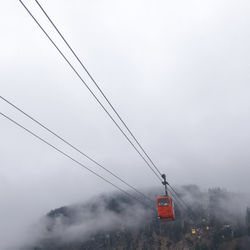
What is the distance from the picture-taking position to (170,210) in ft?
144

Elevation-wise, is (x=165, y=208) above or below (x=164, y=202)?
below

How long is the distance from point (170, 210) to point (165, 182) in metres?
7.89

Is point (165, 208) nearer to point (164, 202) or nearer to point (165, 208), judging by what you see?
point (165, 208)

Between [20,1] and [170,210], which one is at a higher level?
[20,1]

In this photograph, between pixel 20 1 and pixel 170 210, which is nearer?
pixel 20 1

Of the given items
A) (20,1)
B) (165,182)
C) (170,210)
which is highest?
(20,1)

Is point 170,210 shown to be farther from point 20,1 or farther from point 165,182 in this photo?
point 20,1

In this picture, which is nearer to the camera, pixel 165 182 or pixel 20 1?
pixel 20 1

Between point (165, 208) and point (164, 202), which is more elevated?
point (164, 202)

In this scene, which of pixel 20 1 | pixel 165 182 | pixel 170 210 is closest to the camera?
pixel 20 1

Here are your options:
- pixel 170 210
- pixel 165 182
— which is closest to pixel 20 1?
pixel 165 182

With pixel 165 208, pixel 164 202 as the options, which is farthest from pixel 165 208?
pixel 164 202

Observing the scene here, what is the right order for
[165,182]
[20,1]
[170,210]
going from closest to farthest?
[20,1] < [165,182] < [170,210]

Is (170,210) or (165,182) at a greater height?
(165,182)
